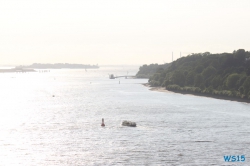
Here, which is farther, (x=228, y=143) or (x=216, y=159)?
(x=228, y=143)

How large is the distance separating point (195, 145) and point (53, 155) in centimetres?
2383

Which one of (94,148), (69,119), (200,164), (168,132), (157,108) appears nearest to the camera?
(200,164)

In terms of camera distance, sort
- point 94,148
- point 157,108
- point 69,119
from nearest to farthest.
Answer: point 94,148, point 69,119, point 157,108

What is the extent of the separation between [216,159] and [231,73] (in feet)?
421

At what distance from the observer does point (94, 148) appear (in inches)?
3009

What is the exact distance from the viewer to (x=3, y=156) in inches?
2788

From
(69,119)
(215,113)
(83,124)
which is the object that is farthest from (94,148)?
(215,113)

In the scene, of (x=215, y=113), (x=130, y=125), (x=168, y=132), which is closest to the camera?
(x=168, y=132)

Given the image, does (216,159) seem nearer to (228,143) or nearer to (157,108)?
(228,143)

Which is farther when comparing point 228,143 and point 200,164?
point 228,143

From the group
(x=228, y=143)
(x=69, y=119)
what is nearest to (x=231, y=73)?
(x=69, y=119)

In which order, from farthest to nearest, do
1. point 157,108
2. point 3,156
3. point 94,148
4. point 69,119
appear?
point 157,108, point 69,119, point 94,148, point 3,156

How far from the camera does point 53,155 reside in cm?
7169

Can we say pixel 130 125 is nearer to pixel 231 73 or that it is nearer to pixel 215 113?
pixel 215 113
